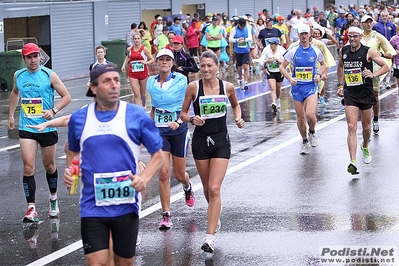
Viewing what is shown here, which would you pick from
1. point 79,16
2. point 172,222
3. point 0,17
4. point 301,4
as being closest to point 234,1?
point 301,4

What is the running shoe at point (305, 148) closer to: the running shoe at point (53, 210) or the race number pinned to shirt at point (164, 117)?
the race number pinned to shirt at point (164, 117)

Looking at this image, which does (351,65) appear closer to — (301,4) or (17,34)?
(17,34)

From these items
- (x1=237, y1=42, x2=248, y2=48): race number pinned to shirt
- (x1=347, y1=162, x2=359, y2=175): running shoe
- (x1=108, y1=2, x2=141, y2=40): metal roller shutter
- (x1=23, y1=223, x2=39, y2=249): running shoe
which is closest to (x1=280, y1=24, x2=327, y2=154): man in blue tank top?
(x1=347, y1=162, x2=359, y2=175): running shoe

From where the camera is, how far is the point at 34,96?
10352 mm

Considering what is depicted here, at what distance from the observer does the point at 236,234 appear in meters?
9.42

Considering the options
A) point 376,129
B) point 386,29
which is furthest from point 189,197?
point 386,29

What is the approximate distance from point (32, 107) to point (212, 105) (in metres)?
2.32

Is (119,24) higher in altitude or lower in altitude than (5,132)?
higher

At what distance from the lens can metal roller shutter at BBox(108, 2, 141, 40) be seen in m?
35.0

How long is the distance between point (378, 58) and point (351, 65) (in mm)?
399

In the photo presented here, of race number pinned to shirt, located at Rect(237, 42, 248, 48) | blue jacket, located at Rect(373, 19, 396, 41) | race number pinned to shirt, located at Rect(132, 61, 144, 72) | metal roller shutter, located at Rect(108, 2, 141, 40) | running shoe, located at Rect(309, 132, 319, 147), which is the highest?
metal roller shutter, located at Rect(108, 2, 141, 40)

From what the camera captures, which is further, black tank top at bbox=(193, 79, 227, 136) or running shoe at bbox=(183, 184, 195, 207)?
running shoe at bbox=(183, 184, 195, 207)

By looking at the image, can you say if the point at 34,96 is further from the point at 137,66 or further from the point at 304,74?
the point at 137,66

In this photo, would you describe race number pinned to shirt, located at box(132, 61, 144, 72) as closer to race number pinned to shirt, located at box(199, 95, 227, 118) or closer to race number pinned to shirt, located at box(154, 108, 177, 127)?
race number pinned to shirt, located at box(154, 108, 177, 127)
